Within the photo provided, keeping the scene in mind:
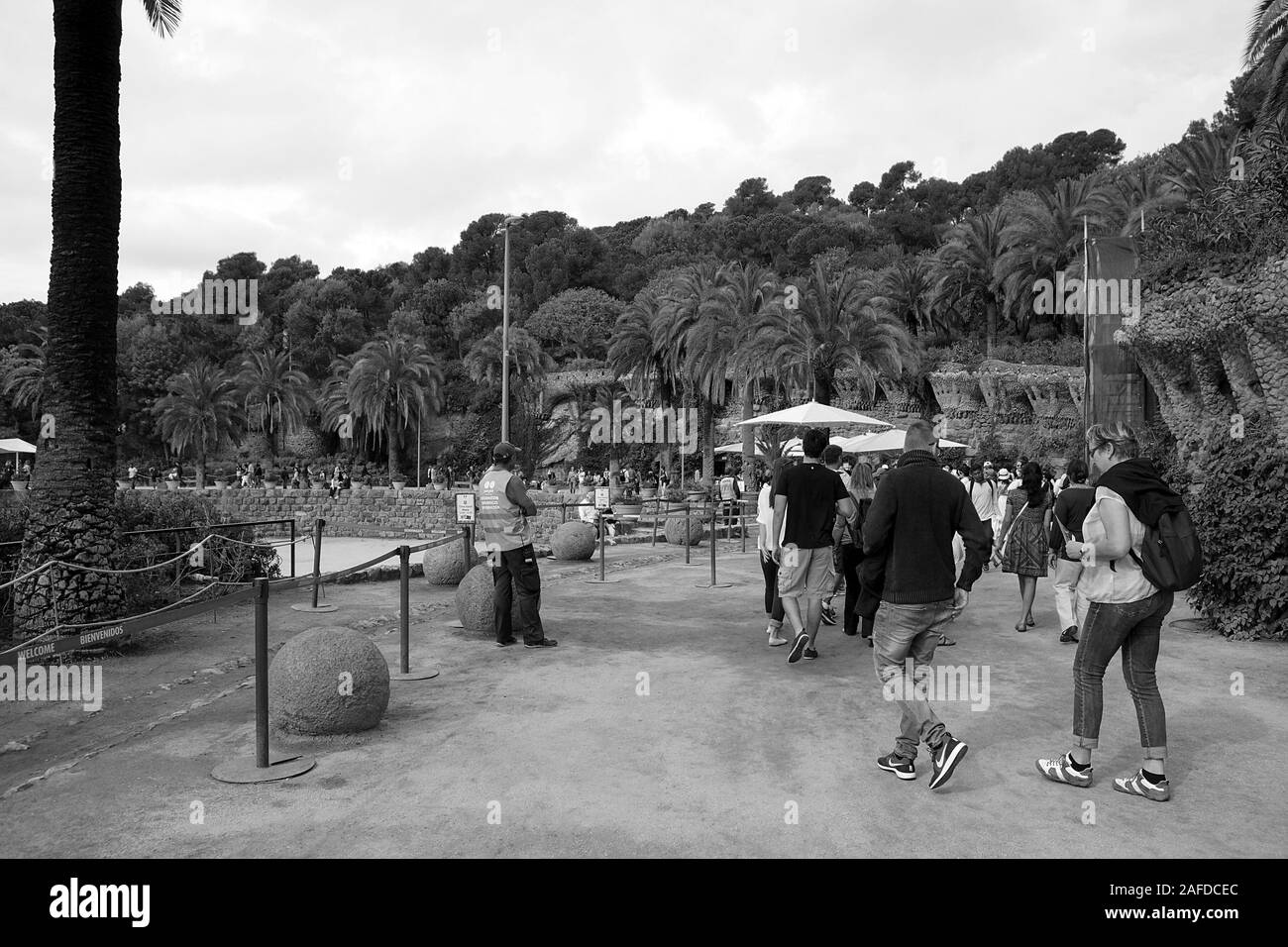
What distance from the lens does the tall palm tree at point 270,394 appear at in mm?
50156

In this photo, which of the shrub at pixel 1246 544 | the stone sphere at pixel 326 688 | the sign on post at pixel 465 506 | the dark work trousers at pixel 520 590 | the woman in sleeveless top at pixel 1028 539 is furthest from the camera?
the sign on post at pixel 465 506

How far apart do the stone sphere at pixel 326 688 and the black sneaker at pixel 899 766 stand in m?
3.00

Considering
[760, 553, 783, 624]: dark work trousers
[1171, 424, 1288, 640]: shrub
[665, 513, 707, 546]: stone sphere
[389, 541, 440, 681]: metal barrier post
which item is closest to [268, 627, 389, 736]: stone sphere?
[389, 541, 440, 681]: metal barrier post

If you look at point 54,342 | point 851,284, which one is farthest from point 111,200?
point 851,284

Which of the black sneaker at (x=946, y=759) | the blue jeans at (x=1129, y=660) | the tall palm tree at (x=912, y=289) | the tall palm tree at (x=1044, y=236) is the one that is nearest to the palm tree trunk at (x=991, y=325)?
the tall palm tree at (x=912, y=289)

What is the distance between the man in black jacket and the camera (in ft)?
14.4

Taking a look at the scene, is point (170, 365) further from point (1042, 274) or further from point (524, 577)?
point (524, 577)

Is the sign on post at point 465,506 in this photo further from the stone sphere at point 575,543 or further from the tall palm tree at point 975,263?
the tall palm tree at point 975,263

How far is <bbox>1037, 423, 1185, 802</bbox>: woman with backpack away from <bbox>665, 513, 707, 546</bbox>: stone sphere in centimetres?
1369

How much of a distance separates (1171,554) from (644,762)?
284cm

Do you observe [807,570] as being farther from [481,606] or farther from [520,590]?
[481,606]

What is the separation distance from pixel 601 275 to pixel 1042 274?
137ft

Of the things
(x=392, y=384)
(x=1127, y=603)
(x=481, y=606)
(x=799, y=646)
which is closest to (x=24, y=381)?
(x=392, y=384)
